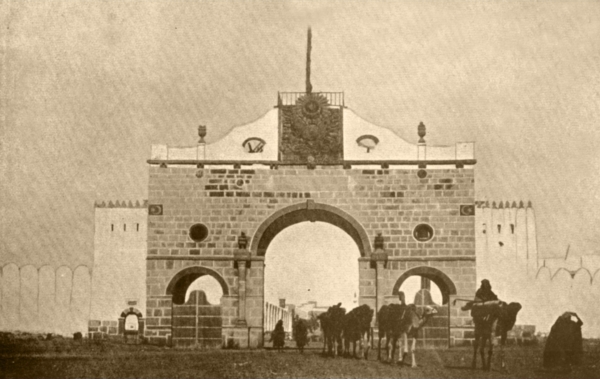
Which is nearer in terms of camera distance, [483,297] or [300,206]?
[483,297]

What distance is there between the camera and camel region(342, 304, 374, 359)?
19.6m

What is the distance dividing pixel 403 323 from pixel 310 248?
3179 millimetres

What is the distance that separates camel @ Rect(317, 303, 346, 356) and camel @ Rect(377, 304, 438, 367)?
2.55 ft

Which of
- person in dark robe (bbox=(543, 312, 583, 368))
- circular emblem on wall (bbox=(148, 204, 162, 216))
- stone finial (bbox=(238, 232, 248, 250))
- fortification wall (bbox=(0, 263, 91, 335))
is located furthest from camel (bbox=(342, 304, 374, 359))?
fortification wall (bbox=(0, 263, 91, 335))

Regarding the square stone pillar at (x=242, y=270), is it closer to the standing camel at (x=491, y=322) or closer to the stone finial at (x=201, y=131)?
the stone finial at (x=201, y=131)

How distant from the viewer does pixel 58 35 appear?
Answer: 1916 cm

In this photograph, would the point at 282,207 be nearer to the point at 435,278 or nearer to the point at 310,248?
the point at 310,248

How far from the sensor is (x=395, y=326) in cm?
1917

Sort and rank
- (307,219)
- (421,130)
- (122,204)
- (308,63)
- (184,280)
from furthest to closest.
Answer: (184,280) → (307,219) → (421,130) → (122,204) → (308,63)

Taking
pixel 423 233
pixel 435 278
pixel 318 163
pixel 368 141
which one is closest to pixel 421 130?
pixel 368 141

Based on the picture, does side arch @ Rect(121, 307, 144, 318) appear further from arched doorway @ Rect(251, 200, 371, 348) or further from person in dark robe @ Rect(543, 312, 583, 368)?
person in dark robe @ Rect(543, 312, 583, 368)

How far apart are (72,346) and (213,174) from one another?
4419 millimetres

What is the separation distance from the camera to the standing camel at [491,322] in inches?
707

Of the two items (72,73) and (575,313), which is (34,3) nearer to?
(72,73)
